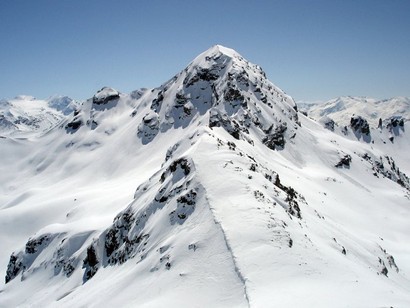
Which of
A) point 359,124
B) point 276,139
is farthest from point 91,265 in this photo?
point 359,124

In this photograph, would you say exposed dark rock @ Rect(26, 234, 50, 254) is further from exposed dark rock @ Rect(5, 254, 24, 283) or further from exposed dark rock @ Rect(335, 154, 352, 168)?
exposed dark rock @ Rect(335, 154, 352, 168)

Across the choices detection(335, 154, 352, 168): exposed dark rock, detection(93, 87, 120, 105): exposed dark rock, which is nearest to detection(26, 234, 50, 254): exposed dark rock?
detection(335, 154, 352, 168): exposed dark rock

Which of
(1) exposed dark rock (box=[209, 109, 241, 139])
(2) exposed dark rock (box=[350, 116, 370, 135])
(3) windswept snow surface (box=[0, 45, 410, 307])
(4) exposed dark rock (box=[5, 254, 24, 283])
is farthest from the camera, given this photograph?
(2) exposed dark rock (box=[350, 116, 370, 135])

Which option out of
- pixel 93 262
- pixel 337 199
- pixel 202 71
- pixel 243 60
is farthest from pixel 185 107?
pixel 93 262

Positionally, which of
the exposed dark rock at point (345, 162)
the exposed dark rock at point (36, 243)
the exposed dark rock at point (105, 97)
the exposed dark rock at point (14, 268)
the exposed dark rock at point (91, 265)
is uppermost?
the exposed dark rock at point (105, 97)

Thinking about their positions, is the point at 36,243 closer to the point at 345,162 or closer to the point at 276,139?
the point at 276,139

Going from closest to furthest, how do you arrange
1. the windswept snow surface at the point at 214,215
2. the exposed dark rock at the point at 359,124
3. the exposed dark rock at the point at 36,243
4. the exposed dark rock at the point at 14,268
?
the windswept snow surface at the point at 214,215 → the exposed dark rock at the point at 36,243 → the exposed dark rock at the point at 14,268 → the exposed dark rock at the point at 359,124

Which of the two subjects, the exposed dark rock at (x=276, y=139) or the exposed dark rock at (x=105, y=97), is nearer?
the exposed dark rock at (x=276, y=139)

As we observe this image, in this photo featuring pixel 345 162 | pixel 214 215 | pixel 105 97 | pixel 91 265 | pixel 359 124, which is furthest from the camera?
pixel 359 124

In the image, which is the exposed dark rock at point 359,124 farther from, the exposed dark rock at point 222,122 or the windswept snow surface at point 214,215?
the exposed dark rock at point 222,122

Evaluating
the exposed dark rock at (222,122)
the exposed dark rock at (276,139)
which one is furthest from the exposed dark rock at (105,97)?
the exposed dark rock at (222,122)
